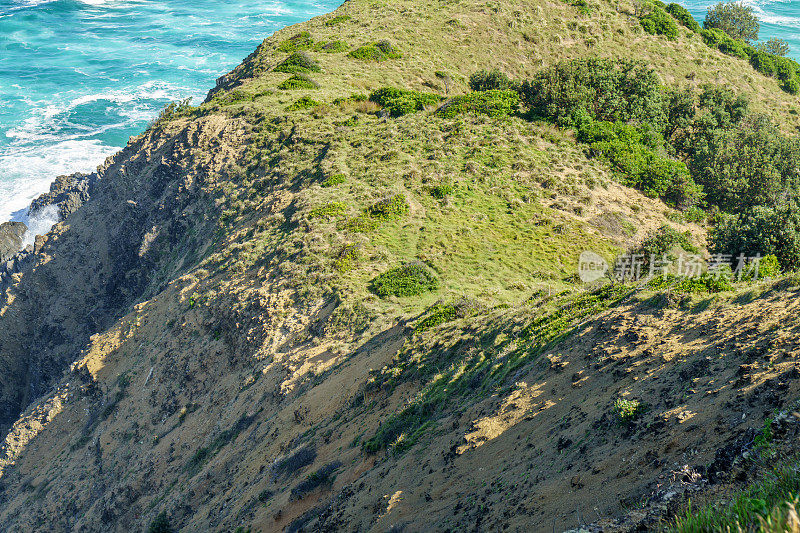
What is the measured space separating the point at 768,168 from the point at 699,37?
3190cm

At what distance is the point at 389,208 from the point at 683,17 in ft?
169

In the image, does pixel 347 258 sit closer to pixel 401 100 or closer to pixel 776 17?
pixel 401 100

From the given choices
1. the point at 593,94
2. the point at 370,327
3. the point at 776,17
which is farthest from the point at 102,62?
the point at 776,17

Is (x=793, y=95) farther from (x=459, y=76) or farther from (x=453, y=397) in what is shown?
(x=453, y=397)

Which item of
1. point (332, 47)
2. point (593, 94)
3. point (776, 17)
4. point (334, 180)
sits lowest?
point (334, 180)

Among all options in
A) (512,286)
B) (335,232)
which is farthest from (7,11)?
(512,286)

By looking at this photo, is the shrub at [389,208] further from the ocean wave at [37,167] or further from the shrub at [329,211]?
the ocean wave at [37,167]

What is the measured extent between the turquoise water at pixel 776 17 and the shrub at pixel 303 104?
8408cm

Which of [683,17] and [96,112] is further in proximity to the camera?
[96,112]

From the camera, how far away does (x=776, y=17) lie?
105312 millimetres

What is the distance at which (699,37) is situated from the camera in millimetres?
58938

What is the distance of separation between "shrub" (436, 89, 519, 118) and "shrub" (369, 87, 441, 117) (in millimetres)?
1984

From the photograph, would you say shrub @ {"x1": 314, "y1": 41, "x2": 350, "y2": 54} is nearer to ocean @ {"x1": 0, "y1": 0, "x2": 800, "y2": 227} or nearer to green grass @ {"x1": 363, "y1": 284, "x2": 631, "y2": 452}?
ocean @ {"x1": 0, "y1": 0, "x2": 800, "y2": 227}
